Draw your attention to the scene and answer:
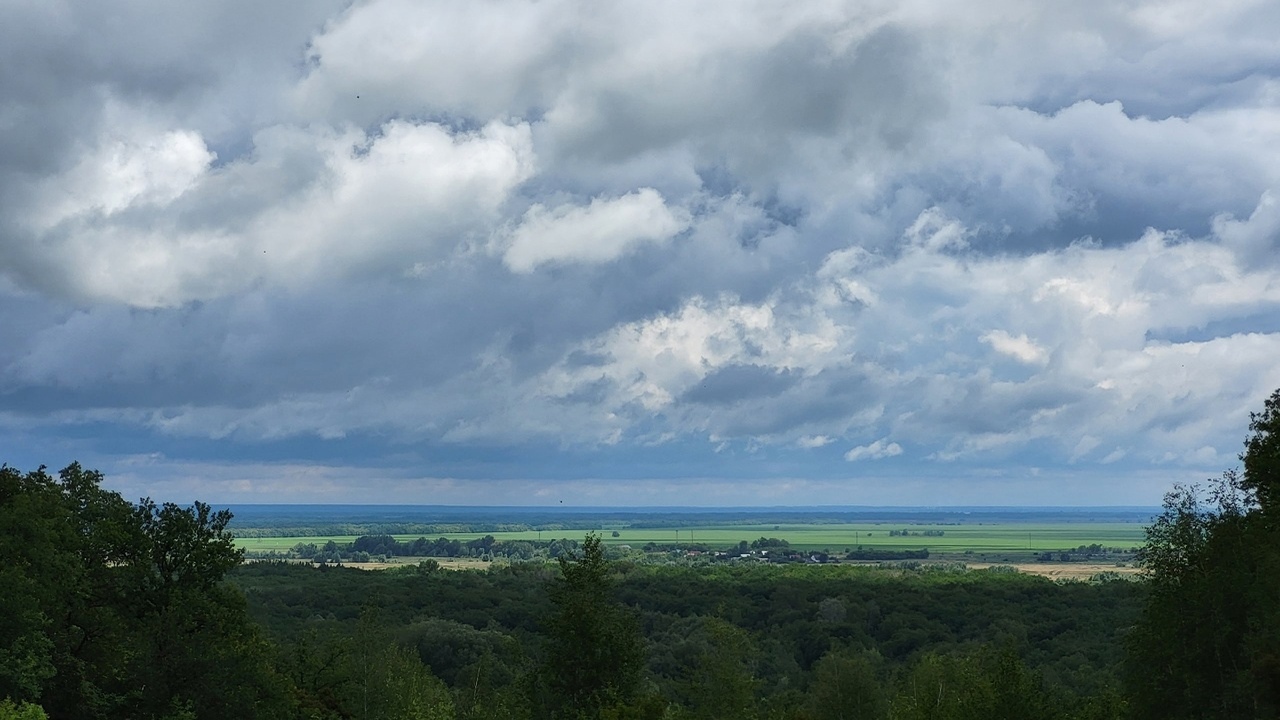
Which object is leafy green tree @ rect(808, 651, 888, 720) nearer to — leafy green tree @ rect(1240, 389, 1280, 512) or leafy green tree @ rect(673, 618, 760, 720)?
leafy green tree @ rect(673, 618, 760, 720)

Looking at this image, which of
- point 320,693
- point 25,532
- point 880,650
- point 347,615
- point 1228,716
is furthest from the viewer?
point 347,615

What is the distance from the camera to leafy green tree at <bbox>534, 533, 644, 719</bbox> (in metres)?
58.7

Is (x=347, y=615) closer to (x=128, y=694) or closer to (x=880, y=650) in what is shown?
(x=880, y=650)

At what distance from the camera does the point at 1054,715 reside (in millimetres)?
58906

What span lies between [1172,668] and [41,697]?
1952 inches

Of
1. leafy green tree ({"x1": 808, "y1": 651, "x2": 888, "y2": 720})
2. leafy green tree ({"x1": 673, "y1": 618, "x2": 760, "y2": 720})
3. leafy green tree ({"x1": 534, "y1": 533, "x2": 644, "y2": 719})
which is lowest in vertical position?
leafy green tree ({"x1": 808, "y1": 651, "x2": 888, "y2": 720})

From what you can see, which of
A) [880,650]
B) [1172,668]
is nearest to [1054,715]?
[1172,668]

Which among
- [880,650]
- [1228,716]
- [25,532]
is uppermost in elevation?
[25,532]

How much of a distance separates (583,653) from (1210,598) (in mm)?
28409

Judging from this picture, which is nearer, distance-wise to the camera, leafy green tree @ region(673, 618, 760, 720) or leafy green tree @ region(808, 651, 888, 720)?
leafy green tree @ region(673, 618, 760, 720)

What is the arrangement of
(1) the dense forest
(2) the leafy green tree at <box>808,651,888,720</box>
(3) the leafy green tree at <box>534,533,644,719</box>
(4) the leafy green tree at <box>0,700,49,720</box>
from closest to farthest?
1. (4) the leafy green tree at <box>0,700,49,720</box>
2. (1) the dense forest
3. (3) the leafy green tree at <box>534,533,644,719</box>
4. (2) the leafy green tree at <box>808,651,888,720</box>

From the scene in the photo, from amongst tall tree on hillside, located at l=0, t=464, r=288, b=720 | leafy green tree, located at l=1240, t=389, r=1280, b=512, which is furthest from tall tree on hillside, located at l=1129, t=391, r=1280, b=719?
tall tree on hillside, located at l=0, t=464, r=288, b=720

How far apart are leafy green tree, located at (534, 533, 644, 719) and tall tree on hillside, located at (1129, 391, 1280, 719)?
2383 centimetres

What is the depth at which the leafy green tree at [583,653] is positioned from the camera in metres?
58.7
